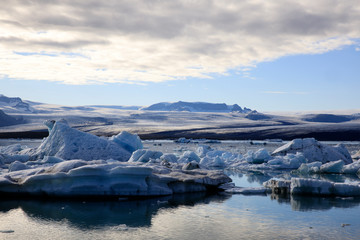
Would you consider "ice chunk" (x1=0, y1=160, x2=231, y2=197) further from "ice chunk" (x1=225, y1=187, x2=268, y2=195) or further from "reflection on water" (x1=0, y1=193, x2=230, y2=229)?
"ice chunk" (x1=225, y1=187, x2=268, y2=195)

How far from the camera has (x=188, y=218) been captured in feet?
26.2

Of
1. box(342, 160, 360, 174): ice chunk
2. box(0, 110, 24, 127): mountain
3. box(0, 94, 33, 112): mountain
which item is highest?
box(0, 94, 33, 112): mountain

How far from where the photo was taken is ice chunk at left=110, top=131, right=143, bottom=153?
18.0 m

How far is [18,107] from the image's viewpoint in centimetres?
10719

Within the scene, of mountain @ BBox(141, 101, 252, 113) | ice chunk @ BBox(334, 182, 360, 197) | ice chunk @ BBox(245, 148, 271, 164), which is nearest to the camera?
ice chunk @ BBox(334, 182, 360, 197)

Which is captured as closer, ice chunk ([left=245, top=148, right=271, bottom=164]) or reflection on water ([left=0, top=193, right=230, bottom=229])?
reflection on water ([left=0, top=193, right=230, bottom=229])

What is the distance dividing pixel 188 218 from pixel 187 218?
0.07ft

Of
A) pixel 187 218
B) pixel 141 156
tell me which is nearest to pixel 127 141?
pixel 141 156

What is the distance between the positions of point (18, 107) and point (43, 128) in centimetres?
4496

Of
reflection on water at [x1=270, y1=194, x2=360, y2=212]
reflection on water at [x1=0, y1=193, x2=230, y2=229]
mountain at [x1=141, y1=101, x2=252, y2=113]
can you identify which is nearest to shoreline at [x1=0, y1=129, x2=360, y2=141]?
reflection on water at [x1=270, y1=194, x2=360, y2=212]

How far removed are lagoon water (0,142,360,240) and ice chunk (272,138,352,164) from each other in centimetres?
930

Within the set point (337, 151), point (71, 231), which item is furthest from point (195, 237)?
point (337, 151)

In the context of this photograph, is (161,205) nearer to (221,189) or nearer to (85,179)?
(85,179)

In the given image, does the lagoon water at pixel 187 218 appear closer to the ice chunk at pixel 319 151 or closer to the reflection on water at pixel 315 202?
the reflection on water at pixel 315 202
